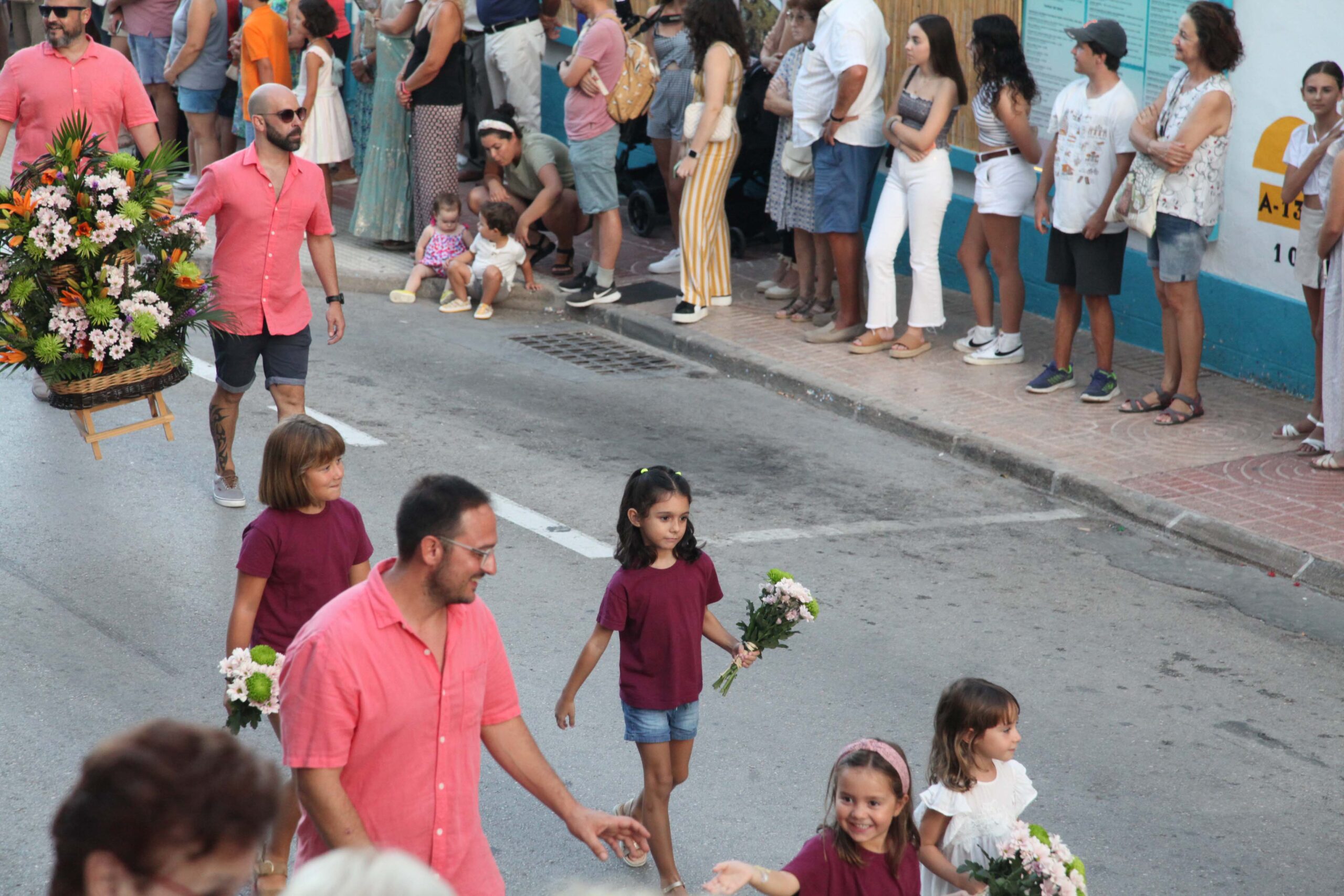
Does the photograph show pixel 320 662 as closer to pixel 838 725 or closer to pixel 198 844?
pixel 198 844

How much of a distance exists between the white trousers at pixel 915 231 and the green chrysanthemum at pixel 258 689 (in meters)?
7.34

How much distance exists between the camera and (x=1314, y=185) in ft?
29.2

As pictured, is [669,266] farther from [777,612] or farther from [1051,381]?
[777,612]

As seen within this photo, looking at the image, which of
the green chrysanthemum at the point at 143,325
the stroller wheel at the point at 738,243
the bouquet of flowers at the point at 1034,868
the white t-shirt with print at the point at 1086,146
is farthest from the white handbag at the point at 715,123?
the bouquet of flowers at the point at 1034,868

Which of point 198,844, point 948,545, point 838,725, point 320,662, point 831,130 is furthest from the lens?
point 831,130

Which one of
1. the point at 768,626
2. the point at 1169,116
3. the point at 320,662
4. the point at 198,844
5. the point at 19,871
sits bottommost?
the point at 19,871

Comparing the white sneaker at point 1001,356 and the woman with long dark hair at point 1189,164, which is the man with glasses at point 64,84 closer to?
the white sneaker at point 1001,356

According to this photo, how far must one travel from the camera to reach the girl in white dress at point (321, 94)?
44.3 feet

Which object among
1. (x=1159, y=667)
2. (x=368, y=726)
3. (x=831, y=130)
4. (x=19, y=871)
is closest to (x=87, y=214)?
(x=19, y=871)

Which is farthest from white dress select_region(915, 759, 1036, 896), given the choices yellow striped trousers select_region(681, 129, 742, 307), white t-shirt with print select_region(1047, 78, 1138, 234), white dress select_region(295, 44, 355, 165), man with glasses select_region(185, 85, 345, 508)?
white dress select_region(295, 44, 355, 165)

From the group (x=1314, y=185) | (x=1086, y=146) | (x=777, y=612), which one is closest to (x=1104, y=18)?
(x=1086, y=146)

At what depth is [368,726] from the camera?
11.6ft

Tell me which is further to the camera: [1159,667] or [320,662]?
[1159,667]

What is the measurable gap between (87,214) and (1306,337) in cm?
721
